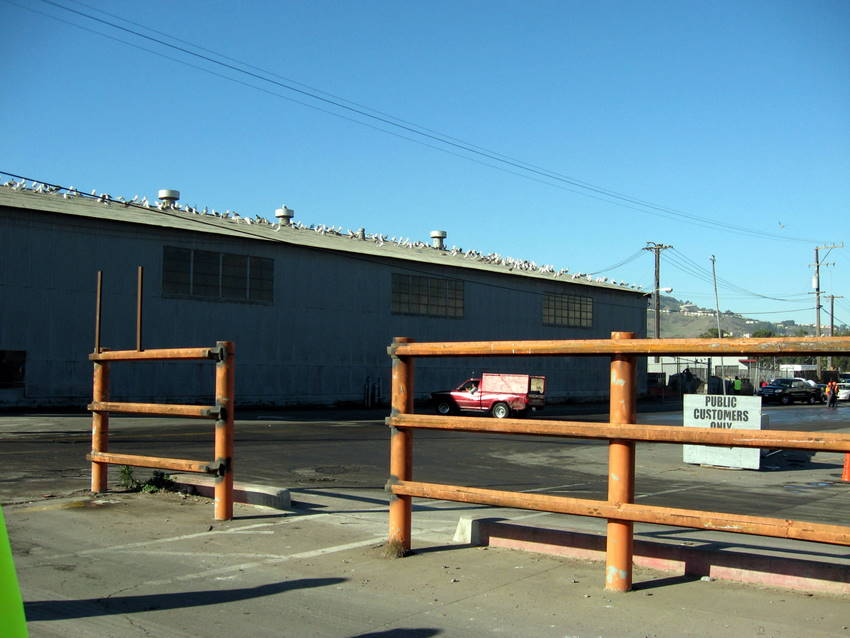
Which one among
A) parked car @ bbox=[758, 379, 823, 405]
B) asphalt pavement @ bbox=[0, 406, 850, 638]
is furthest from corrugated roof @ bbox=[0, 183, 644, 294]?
asphalt pavement @ bbox=[0, 406, 850, 638]

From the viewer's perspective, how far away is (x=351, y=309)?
1759 inches

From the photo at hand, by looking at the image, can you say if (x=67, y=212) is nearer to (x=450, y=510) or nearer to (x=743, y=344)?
(x=450, y=510)

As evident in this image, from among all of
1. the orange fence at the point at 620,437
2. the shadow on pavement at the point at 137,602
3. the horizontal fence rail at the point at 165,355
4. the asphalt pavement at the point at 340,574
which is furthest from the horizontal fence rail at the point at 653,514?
the horizontal fence rail at the point at 165,355

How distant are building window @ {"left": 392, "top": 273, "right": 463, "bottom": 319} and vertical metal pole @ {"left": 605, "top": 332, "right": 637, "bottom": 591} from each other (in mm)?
41404

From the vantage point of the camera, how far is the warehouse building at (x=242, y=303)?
33500 mm

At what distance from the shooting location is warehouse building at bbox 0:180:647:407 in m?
33.5

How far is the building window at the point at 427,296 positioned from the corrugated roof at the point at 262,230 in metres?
1.09

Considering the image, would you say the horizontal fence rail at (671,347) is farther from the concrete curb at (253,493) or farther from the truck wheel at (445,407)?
the truck wheel at (445,407)

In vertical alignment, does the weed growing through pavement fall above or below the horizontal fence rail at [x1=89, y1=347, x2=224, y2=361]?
below

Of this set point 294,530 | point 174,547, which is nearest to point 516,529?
point 294,530

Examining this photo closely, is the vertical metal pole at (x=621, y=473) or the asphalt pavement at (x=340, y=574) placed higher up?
the vertical metal pole at (x=621, y=473)

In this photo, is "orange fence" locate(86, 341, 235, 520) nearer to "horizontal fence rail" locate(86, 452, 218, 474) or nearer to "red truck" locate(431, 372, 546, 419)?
"horizontal fence rail" locate(86, 452, 218, 474)

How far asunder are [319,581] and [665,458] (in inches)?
557

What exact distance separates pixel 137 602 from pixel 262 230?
39.8 meters
